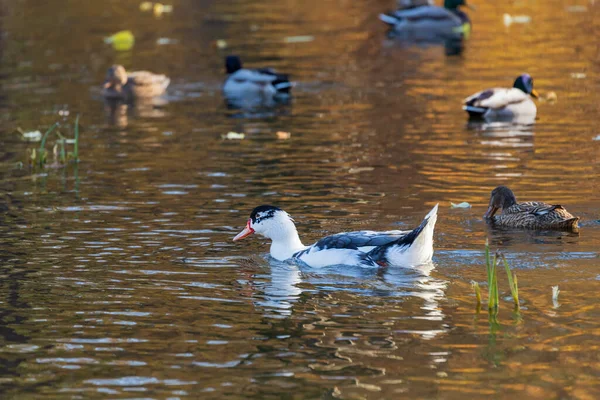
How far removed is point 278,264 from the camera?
12.4 metres

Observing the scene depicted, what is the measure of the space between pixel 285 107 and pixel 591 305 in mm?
14371

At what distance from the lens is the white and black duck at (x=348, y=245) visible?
11273mm

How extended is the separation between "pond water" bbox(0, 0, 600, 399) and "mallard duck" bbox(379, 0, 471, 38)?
4.55 metres

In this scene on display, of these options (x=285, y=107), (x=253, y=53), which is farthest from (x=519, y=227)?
(x=253, y=53)

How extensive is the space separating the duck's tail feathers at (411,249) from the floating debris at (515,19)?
79.3 ft

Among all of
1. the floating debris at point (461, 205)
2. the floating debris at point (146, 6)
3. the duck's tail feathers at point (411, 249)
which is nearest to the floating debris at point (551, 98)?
the floating debris at point (461, 205)

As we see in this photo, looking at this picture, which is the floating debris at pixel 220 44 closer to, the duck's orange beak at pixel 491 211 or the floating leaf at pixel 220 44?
the floating leaf at pixel 220 44

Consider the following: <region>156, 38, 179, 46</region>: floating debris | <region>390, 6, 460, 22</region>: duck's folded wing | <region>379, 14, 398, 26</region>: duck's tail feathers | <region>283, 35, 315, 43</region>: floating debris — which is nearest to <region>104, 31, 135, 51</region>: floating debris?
<region>156, 38, 179, 46</region>: floating debris

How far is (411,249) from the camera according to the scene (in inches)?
444

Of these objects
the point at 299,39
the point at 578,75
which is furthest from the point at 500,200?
the point at 299,39

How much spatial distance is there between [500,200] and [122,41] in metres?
21.1

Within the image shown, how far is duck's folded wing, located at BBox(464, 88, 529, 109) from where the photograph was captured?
69.6ft

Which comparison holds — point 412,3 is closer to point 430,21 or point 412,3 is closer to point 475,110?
point 430,21

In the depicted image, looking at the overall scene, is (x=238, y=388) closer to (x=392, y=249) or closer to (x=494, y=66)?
(x=392, y=249)
